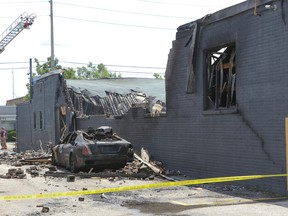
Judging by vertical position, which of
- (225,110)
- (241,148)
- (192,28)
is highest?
(192,28)

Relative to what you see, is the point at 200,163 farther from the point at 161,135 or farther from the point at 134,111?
the point at 134,111

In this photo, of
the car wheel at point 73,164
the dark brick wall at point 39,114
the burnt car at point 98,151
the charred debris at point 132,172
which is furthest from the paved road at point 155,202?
the dark brick wall at point 39,114

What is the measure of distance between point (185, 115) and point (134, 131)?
3734 millimetres

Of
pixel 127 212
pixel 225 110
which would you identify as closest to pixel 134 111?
pixel 225 110

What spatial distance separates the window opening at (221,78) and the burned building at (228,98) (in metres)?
0.03

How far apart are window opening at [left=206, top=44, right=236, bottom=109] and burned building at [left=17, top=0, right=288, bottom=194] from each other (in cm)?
3

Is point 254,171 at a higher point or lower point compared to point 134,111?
lower

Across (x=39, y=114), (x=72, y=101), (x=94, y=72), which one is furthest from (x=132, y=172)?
(x=94, y=72)

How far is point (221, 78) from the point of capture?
12.9 m

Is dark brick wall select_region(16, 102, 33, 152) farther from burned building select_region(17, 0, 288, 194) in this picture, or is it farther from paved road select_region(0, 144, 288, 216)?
paved road select_region(0, 144, 288, 216)

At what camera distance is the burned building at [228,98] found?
10445mm

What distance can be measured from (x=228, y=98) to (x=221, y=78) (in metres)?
0.68

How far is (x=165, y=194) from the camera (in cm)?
1063

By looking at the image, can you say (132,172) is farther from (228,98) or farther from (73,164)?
(228,98)
